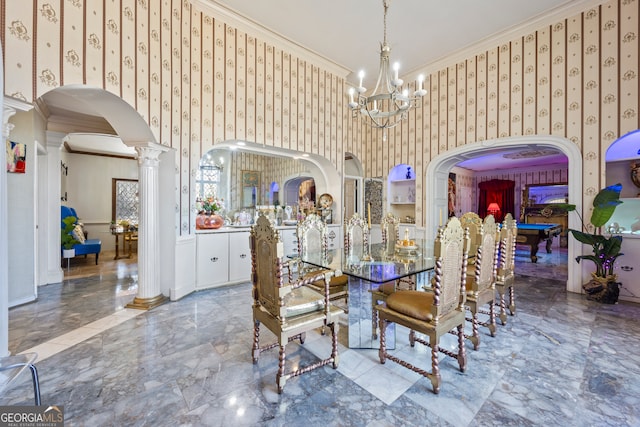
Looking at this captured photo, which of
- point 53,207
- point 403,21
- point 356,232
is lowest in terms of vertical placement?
point 356,232

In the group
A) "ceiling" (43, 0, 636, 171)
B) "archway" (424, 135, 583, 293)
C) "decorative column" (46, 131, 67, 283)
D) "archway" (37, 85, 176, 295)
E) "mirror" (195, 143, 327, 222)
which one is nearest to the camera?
"archway" (37, 85, 176, 295)

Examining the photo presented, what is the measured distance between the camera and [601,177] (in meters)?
3.74

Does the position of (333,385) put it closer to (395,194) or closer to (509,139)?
(509,139)

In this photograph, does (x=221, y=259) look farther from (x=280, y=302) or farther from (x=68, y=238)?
(x=68, y=238)

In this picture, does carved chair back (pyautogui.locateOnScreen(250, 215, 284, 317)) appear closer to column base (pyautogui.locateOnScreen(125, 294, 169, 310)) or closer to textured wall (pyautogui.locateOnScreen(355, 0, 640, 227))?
column base (pyautogui.locateOnScreen(125, 294, 169, 310))

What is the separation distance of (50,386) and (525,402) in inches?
127

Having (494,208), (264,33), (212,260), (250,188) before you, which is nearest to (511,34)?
(264,33)

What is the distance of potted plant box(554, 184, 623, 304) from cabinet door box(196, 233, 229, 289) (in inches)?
187

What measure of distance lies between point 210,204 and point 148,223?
4.44 ft

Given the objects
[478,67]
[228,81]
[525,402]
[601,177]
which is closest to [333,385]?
[525,402]

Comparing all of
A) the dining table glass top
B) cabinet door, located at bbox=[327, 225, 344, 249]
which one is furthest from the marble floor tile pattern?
cabinet door, located at bbox=[327, 225, 344, 249]

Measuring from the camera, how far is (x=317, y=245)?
135 inches

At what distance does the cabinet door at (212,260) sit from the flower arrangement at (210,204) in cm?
58

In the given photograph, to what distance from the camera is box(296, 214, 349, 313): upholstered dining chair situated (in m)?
3.00
